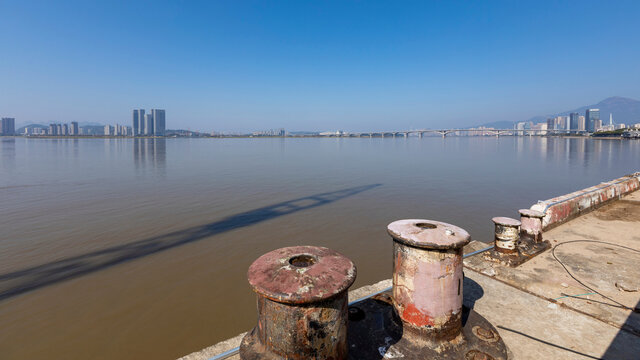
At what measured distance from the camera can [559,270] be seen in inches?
195

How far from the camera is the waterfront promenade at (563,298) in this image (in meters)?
3.19

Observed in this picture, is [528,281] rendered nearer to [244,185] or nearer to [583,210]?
[583,210]

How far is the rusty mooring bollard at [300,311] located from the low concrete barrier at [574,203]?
22.3 feet

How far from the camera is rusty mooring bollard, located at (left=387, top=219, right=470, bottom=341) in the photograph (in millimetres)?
2988

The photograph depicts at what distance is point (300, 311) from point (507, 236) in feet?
15.2

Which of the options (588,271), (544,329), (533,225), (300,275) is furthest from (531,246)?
(300,275)

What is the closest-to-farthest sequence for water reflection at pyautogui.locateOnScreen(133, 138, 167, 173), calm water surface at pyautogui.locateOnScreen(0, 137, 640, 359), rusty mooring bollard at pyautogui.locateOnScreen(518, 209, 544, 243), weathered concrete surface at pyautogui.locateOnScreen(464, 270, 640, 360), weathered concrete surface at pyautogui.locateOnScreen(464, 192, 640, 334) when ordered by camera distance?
weathered concrete surface at pyautogui.locateOnScreen(464, 270, 640, 360)
weathered concrete surface at pyautogui.locateOnScreen(464, 192, 640, 334)
calm water surface at pyautogui.locateOnScreen(0, 137, 640, 359)
rusty mooring bollard at pyautogui.locateOnScreen(518, 209, 544, 243)
water reflection at pyautogui.locateOnScreen(133, 138, 167, 173)

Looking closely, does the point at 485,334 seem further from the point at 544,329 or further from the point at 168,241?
the point at 168,241

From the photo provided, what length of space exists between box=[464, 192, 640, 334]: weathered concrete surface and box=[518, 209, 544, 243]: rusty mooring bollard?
0.39 m

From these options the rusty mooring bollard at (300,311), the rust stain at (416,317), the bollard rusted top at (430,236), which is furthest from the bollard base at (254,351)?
the bollard rusted top at (430,236)

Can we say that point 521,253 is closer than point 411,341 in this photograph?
No

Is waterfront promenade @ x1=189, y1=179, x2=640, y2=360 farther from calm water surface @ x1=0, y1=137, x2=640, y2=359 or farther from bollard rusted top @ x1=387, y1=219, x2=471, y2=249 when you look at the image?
calm water surface @ x1=0, y1=137, x2=640, y2=359

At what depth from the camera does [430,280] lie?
3029mm

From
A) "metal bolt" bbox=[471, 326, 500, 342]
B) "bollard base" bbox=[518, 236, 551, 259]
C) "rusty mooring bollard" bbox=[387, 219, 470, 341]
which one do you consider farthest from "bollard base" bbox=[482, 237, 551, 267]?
"rusty mooring bollard" bbox=[387, 219, 470, 341]
